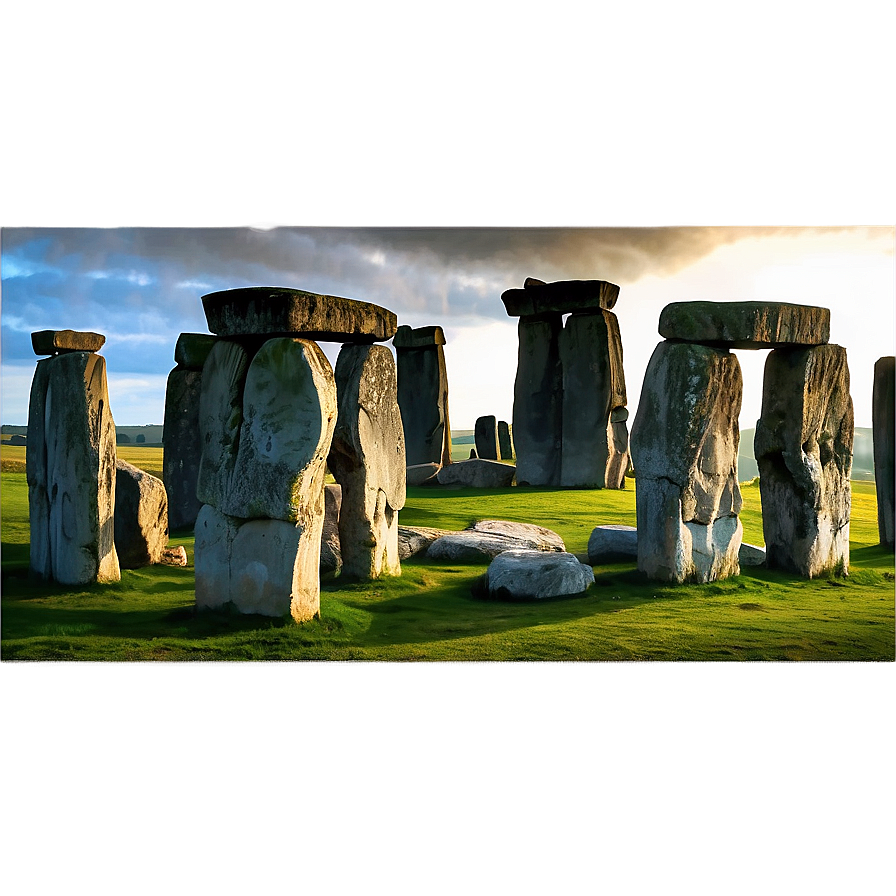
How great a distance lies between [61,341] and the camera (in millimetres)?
7625

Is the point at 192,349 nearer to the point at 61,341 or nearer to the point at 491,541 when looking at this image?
the point at 61,341

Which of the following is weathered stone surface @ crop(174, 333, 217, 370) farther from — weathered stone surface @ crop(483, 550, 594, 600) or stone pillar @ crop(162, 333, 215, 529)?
weathered stone surface @ crop(483, 550, 594, 600)

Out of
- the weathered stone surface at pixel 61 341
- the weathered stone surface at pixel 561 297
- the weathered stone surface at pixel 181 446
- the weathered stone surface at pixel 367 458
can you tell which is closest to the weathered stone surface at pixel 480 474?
the weathered stone surface at pixel 561 297

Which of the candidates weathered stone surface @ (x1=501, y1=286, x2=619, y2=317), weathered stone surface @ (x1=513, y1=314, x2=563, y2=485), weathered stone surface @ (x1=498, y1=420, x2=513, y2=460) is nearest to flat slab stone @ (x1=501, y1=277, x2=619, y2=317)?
weathered stone surface @ (x1=501, y1=286, x2=619, y2=317)

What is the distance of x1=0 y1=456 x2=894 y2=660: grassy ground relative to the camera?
6.02 metres

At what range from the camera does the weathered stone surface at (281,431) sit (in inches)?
Answer: 234

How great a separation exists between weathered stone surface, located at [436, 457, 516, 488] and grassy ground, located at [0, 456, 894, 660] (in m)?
4.98

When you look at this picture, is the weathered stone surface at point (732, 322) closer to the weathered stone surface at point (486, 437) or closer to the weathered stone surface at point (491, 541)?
the weathered stone surface at point (491, 541)

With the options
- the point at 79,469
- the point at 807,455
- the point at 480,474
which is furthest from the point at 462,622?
the point at 480,474

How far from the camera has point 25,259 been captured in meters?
8.49

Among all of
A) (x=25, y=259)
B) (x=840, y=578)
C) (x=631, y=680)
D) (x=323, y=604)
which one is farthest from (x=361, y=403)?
(x=840, y=578)

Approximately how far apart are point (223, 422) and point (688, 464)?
11.0ft

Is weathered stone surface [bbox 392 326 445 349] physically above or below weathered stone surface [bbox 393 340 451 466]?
above

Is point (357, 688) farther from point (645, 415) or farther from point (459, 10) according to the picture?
point (459, 10)
